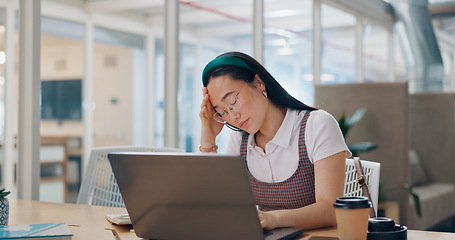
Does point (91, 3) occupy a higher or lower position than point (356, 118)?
higher

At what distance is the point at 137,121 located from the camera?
4922mm

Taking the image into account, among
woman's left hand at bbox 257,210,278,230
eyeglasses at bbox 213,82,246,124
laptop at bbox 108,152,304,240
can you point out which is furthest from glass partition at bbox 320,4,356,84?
laptop at bbox 108,152,304,240

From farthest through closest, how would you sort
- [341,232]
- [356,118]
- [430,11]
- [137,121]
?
[430,11] → [137,121] → [356,118] → [341,232]

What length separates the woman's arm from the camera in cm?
Answer: 136

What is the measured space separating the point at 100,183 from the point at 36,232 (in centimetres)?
96

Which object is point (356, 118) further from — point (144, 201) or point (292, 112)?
point (144, 201)

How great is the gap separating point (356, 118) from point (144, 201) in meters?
3.08

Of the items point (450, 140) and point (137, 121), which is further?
point (450, 140)

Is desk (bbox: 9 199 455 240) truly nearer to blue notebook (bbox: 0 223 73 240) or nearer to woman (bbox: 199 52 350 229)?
blue notebook (bbox: 0 223 73 240)

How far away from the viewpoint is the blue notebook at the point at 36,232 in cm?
126

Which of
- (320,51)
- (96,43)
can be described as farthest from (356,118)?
(96,43)

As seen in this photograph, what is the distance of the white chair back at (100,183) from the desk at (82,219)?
0.22m

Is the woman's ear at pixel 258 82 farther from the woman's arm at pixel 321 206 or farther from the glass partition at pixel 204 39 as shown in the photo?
the glass partition at pixel 204 39

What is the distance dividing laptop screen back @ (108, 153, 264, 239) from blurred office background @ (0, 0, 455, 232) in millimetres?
1604
